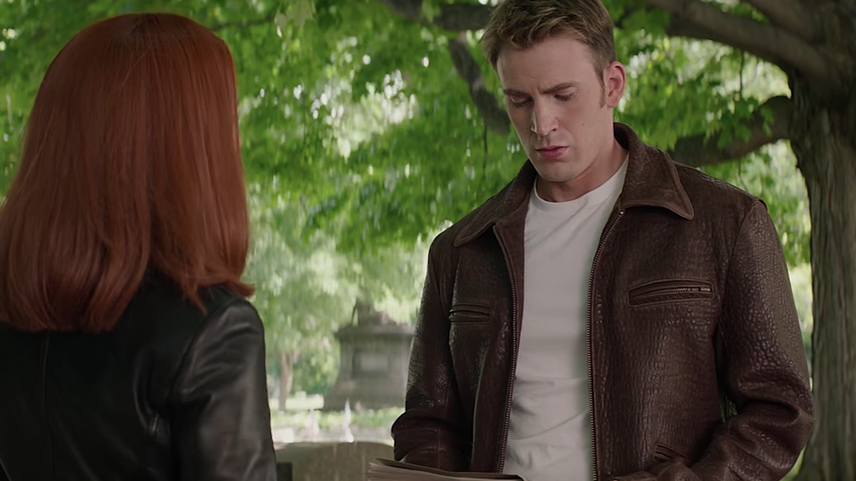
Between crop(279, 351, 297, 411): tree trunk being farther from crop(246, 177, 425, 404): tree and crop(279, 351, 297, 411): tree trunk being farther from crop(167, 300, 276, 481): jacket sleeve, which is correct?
crop(167, 300, 276, 481): jacket sleeve

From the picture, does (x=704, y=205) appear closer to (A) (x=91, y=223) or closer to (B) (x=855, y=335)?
(A) (x=91, y=223)

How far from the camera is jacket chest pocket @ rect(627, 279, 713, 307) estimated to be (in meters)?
2.47

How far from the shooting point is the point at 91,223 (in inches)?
A: 69.2

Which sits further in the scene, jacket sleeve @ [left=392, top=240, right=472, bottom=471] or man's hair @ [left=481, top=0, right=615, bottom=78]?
jacket sleeve @ [left=392, top=240, right=472, bottom=471]

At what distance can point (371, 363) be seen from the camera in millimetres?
18141

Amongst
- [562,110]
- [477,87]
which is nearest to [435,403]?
[562,110]

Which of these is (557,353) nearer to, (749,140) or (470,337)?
(470,337)

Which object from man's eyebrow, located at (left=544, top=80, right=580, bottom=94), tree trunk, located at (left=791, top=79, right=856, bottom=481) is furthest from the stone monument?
man's eyebrow, located at (left=544, top=80, right=580, bottom=94)

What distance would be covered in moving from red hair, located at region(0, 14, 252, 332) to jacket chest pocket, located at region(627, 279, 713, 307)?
0.98m

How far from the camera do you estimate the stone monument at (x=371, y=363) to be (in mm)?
17766

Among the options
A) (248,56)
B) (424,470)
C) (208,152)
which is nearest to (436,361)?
(424,470)

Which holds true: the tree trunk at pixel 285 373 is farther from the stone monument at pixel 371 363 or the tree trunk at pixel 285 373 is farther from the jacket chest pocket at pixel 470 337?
the jacket chest pocket at pixel 470 337

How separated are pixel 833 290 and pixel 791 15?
1874 mm

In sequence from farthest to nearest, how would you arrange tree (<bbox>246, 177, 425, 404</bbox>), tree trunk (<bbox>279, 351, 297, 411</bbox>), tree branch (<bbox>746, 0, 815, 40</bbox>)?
tree trunk (<bbox>279, 351, 297, 411</bbox>)
tree (<bbox>246, 177, 425, 404</bbox>)
tree branch (<bbox>746, 0, 815, 40</bbox>)
